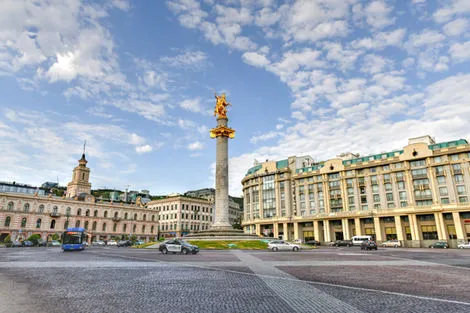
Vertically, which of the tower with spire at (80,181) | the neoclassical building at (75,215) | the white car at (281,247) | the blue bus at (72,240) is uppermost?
the tower with spire at (80,181)

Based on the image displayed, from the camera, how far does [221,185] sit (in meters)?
53.9

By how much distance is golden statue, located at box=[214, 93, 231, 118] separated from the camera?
192 ft

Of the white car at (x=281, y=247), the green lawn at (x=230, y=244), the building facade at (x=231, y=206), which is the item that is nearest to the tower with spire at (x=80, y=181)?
the building facade at (x=231, y=206)

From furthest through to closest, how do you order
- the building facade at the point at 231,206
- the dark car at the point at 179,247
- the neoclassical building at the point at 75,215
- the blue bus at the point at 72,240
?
the building facade at the point at 231,206, the neoclassical building at the point at 75,215, the blue bus at the point at 72,240, the dark car at the point at 179,247

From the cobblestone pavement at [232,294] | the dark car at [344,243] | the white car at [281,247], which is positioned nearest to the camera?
the cobblestone pavement at [232,294]

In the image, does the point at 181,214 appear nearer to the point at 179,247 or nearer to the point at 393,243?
the point at 393,243

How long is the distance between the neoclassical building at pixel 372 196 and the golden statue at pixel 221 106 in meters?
39.7

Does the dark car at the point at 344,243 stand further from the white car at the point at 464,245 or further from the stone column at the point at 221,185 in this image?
the stone column at the point at 221,185

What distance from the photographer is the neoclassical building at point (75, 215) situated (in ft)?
260

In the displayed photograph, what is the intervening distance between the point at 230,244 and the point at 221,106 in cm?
2687

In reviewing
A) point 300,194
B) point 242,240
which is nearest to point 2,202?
point 242,240

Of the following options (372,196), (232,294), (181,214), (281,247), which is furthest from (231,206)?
(232,294)

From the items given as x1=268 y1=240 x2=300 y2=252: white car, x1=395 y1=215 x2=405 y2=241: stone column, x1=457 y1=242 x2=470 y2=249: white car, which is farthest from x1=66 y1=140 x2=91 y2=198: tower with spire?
x1=457 y1=242 x2=470 y2=249: white car

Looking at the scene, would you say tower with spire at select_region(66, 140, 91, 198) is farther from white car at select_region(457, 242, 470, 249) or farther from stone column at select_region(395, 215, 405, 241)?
white car at select_region(457, 242, 470, 249)
